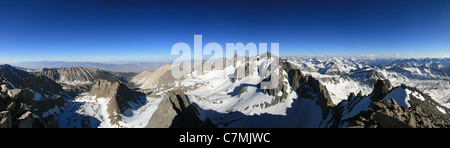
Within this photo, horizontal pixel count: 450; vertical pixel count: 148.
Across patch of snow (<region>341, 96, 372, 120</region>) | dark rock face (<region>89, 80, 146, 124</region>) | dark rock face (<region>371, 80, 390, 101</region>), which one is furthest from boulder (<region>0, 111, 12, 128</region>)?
dark rock face (<region>89, 80, 146, 124</region>)

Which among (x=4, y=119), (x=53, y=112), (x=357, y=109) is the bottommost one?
(x=53, y=112)

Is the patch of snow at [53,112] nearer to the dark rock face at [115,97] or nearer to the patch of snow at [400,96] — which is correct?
the dark rock face at [115,97]

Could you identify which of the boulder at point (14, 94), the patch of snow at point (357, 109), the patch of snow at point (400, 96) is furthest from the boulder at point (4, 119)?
the patch of snow at point (400, 96)

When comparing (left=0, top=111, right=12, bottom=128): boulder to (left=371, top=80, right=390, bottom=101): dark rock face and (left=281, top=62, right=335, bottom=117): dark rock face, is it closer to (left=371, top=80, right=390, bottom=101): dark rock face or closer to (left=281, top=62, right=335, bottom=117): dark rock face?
(left=371, top=80, right=390, bottom=101): dark rock face

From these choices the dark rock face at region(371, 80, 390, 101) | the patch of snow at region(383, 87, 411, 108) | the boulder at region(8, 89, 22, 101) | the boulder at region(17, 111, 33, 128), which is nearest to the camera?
the boulder at region(17, 111, 33, 128)

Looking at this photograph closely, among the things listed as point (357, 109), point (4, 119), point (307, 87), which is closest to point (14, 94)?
point (4, 119)

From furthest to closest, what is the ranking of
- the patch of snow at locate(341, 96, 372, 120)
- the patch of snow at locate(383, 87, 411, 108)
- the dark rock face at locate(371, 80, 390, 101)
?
the dark rock face at locate(371, 80, 390, 101), the patch of snow at locate(383, 87, 411, 108), the patch of snow at locate(341, 96, 372, 120)

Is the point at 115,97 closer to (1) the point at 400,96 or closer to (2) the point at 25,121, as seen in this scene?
(2) the point at 25,121

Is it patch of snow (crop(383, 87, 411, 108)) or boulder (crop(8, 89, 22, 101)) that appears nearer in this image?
boulder (crop(8, 89, 22, 101))

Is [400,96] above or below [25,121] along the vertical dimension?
below

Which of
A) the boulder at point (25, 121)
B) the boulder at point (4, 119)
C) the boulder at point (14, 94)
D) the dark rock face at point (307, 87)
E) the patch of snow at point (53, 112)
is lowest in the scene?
the patch of snow at point (53, 112)

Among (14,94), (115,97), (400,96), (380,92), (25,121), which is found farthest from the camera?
(115,97)
